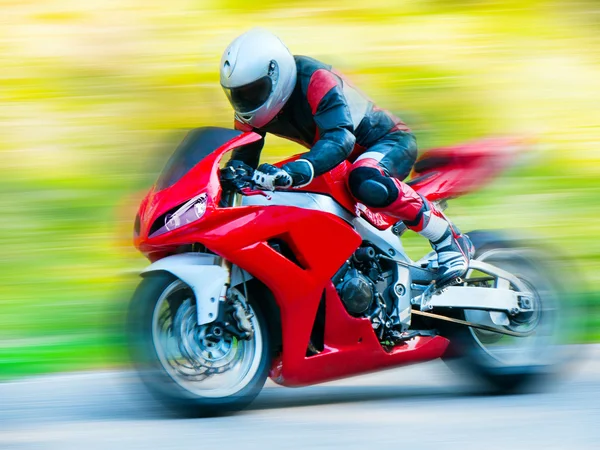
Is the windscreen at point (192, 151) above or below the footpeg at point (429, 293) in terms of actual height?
above

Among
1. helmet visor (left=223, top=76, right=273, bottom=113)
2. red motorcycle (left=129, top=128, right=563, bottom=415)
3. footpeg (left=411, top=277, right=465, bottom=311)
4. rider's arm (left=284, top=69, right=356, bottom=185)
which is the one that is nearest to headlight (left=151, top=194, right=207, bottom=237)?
red motorcycle (left=129, top=128, right=563, bottom=415)

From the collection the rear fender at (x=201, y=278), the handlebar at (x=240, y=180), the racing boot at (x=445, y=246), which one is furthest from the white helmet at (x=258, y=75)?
the racing boot at (x=445, y=246)

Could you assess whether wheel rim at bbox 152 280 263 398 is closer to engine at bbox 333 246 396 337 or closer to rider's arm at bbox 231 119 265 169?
engine at bbox 333 246 396 337

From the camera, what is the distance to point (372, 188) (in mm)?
5059

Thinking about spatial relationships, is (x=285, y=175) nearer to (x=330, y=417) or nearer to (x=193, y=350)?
(x=193, y=350)

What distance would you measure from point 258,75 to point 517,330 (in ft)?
5.63

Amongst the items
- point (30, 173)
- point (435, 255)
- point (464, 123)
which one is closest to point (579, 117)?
point (464, 123)

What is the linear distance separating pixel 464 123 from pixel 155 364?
5855 mm

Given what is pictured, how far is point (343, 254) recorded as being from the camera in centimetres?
507

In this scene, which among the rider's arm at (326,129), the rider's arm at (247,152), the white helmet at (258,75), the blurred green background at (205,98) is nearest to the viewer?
the rider's arm at (326,129)

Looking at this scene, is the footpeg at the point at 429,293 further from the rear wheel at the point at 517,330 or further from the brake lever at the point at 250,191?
the brake lever at the point at 250,191

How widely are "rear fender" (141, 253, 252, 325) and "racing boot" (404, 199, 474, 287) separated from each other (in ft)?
3.15

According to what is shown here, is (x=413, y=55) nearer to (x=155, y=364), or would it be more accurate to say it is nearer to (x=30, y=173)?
(x=30, y=173)

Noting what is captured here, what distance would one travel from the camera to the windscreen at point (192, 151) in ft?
16.0
